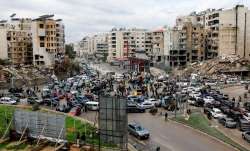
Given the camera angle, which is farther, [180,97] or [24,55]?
[24,55]

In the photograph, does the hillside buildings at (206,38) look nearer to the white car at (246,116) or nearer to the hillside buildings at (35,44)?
the hillside buildings at (35,44)

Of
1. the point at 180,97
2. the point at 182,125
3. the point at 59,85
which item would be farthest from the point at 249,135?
the point at 59,85

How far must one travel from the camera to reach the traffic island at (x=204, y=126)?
29228mm

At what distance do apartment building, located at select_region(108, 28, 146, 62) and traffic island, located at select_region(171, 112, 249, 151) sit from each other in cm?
10022

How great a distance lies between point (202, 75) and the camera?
80.9m

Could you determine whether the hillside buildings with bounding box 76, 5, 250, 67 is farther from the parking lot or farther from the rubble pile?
the parking lot

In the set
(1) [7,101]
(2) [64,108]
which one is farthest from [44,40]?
(2) [64,108]

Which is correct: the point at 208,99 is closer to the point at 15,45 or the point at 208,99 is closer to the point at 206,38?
the point at 206,38

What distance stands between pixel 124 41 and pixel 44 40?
58892 mm

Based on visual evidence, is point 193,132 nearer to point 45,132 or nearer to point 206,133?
point 206,133

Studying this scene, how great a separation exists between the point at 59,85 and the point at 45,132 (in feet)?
129

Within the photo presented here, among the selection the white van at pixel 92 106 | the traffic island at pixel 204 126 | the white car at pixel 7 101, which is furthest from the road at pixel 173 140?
the white car at pixel 7 101

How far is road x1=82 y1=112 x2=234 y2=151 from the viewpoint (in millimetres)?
27641

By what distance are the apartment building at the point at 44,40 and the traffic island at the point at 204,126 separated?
5636 centimetres
